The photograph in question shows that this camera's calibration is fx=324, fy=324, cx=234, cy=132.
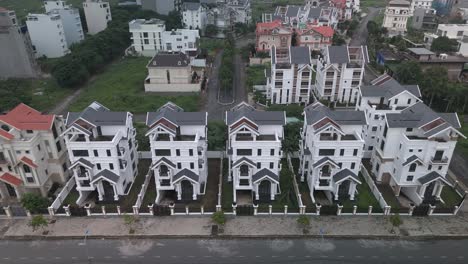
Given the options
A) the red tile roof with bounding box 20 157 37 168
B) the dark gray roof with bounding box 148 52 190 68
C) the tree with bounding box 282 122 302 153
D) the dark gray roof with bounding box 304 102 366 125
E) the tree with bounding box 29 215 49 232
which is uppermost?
the dark gray roof with bounding box 304 102 366 125

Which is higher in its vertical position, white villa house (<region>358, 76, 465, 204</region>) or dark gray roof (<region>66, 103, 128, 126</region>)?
dark gray roof (<region>66, 103, 128, 126</region>)

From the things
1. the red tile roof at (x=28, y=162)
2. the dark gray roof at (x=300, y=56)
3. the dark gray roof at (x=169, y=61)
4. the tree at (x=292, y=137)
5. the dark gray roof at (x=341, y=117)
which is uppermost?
the dark gray roof at (x=300, y=56)

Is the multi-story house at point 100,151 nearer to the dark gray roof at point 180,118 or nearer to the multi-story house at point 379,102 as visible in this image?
the dark gray roof at point 180,118

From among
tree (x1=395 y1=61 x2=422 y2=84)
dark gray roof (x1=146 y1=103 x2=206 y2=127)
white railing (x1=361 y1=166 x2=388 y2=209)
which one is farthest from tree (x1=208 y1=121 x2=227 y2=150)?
tree (x1=395 y1=61 x2=422 y2=84)

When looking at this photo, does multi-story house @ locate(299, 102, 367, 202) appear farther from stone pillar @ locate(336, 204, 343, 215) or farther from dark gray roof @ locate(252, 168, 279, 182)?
dark gray roof @ locate(252, 168, 279, 182)

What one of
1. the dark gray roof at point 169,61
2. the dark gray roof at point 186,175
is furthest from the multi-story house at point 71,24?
the dark gray roof at point 186,175

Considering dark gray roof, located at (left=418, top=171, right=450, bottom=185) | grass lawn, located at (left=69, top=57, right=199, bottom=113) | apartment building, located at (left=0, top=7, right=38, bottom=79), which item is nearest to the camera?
dark gray roof, located at (left=418, top=171, right=450, bottom=185)

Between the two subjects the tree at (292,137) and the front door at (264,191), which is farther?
the tree at (292,137)

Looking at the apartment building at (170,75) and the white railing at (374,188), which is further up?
the apartment building at (170,75)
